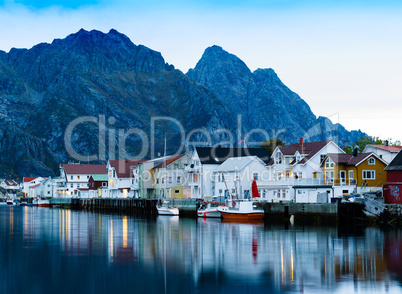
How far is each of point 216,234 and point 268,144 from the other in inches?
3523

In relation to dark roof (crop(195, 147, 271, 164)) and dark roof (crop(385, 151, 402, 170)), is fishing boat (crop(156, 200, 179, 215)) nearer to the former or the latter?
dark roof (crop(195, 147, 271, 164))

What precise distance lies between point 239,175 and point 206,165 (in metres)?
11.2

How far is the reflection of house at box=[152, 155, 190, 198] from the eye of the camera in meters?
114

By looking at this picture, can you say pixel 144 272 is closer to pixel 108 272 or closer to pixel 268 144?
pixel 108 272

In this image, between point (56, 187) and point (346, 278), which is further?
point (56, 187)

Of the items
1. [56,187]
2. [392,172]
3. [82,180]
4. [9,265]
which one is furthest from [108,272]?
[56,187]

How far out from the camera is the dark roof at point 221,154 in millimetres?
110625

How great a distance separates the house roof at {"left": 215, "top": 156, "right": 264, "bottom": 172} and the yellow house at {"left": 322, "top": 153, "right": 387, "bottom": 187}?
65.3 ft

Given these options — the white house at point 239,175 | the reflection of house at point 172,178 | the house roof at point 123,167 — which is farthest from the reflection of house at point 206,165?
the house roof at point 123,167

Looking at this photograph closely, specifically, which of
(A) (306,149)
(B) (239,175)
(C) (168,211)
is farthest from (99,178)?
(A) (306,149)

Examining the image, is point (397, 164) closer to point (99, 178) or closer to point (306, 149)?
point (306, 149)

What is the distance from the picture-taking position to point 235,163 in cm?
10375

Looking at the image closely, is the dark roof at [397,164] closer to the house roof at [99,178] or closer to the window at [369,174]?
the window at [369,174]

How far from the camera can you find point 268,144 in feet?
492
